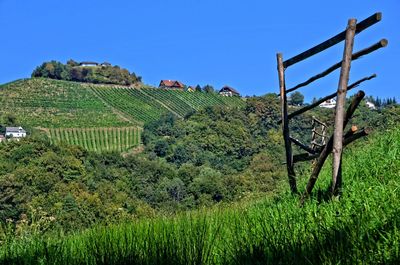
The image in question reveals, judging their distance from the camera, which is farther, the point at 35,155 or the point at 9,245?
the point at 35,155

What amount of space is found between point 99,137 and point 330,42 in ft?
332

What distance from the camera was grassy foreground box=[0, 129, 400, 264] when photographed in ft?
10.1

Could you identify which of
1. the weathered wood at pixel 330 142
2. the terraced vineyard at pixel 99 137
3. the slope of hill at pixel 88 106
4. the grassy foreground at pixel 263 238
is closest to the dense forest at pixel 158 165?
the terraced vineyard at pixel 99 137

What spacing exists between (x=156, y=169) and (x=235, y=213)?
79.9 metres

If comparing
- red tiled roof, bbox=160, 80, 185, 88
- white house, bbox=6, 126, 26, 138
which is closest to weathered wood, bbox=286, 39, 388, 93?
white house, bbox=6, 126, 26, 138

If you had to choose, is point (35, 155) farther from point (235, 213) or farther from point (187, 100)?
point (235, 213)

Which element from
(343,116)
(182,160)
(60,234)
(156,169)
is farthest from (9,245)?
(182,160)

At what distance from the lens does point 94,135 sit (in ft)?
343

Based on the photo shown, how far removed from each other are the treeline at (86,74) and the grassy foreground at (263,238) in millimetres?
142651

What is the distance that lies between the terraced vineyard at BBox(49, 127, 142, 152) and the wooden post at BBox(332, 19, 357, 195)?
95808 millimetres

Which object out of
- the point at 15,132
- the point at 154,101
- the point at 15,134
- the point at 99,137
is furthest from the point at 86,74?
the point at 15,134

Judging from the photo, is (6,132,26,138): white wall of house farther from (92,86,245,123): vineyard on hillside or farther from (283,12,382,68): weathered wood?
(283,12,382,68): weathered wood

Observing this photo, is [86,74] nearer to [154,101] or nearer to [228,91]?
[154,101]

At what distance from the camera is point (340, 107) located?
16.4ft
